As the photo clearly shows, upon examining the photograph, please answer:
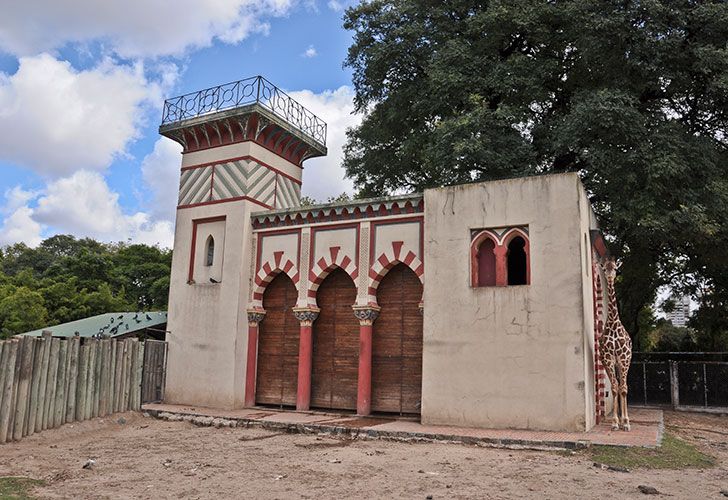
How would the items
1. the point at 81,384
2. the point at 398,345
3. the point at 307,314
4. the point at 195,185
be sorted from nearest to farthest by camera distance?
the point at 81,384
the point at 398,345
the point at 307,314
the point at 195,185

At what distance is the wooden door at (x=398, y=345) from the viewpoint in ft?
45.1

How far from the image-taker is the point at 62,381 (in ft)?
39.7

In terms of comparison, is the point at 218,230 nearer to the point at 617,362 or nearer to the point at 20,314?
the point at 617,362

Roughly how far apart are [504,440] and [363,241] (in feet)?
19.5

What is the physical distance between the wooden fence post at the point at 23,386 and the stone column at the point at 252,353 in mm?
5463

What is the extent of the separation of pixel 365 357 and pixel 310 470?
18.7 ft

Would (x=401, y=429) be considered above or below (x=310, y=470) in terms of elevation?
above

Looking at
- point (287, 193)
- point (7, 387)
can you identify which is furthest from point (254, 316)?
point (7, 387)

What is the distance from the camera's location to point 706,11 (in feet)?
53.3

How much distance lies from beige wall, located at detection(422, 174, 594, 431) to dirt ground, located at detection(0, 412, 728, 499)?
168cm

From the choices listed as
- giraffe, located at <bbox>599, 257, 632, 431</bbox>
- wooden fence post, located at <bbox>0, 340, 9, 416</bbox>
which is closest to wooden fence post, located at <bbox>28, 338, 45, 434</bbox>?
wooden fence post, located at <bbox>0, 340, 9, 416</bbox>

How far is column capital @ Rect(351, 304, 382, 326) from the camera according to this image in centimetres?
1412

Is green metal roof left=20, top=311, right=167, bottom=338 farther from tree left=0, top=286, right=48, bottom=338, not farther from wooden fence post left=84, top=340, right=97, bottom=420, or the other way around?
tree left=0, top=286, right=48, bottom=338

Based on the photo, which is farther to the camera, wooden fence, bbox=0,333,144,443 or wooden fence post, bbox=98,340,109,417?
wooden fence post, bbox=98,340,109,417
